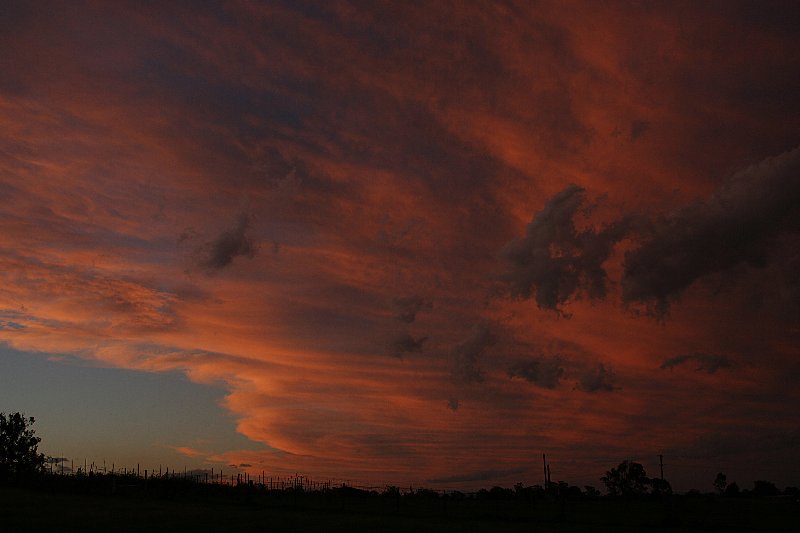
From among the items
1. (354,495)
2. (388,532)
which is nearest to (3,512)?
(388,532)

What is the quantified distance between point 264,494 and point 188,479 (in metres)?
15.1

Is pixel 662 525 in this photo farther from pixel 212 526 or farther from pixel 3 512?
pixel 3 512

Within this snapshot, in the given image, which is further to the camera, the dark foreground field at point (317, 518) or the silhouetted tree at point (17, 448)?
the silhouetted tree at point (17, 448)

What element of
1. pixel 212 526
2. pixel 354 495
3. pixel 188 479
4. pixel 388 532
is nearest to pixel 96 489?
pixel 188 479

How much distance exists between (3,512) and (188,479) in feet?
200

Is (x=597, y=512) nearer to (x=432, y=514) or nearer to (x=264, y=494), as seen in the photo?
(x=432, y=514)

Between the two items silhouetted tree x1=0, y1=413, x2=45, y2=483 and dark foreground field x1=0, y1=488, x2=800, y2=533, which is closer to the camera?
dark foreground field x1=0, y1=488, x2=800, y2=533

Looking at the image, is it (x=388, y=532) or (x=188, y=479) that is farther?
(x=188, y=479)

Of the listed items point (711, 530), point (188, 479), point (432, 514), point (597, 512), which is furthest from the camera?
point (188, 479)

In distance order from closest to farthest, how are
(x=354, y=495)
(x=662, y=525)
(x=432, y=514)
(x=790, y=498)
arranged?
1. (x=662, y=525)
2. (x=432, y=514)
3. (x=790, y=498)
4. (x=354, y=495)

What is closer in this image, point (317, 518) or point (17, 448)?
point (317, 518)

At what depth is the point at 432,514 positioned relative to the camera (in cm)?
7188

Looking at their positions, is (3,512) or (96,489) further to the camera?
(96,489)

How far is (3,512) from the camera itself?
50.4m
